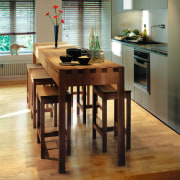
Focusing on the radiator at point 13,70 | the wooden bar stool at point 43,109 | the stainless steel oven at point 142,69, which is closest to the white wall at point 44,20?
the radiator at point 13,70

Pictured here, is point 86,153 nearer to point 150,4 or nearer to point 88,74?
point 88,74

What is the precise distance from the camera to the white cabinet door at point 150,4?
4176 mm

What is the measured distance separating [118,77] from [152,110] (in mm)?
→ 1884

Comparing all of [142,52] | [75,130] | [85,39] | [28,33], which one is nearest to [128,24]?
[85,39]

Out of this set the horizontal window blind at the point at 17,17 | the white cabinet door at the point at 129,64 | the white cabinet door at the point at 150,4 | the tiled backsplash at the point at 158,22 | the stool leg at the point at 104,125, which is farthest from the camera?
the horizontal window blind at the point at 17,17

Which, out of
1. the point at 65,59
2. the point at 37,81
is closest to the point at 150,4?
the point at 37,81

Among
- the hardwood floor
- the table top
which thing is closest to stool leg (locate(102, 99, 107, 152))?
the hardwood floor

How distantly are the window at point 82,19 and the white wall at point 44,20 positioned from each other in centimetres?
30

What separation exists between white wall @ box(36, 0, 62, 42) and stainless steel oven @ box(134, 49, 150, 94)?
2.44 m

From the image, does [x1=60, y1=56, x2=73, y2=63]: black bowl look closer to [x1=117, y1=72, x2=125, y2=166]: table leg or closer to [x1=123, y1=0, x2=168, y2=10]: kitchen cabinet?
[x1=117, y1=72, x2=125, y2=166]: table leg

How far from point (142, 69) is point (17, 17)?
326 cm

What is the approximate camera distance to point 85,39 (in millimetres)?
7027

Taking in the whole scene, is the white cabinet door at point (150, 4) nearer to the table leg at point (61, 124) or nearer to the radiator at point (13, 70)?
the table leg at point (61, 124)

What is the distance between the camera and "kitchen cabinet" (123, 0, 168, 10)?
13.9 ft
